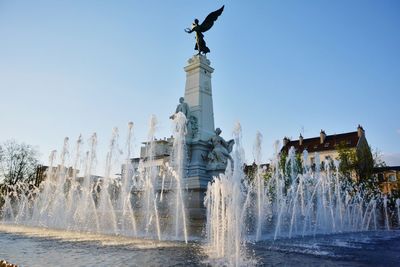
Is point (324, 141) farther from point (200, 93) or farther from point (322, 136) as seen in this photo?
point (200, 93)

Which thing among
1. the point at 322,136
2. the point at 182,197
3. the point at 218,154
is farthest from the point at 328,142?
the point at 182,197

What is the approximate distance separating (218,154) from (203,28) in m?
8.47

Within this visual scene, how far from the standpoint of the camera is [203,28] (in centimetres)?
1945

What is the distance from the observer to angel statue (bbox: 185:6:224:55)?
754 inches

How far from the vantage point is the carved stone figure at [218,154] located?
15691 millimetres

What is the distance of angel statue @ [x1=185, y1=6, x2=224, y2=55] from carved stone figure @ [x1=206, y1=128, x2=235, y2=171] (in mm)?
5849

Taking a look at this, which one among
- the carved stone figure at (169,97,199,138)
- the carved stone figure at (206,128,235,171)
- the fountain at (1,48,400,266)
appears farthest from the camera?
the carved stone figure at (169,97,199,138)

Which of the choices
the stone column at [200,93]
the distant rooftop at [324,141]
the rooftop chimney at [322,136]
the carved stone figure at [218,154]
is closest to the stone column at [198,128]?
the stone column at [200,93]

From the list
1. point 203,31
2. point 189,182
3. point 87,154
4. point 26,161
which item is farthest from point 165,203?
point 26,161

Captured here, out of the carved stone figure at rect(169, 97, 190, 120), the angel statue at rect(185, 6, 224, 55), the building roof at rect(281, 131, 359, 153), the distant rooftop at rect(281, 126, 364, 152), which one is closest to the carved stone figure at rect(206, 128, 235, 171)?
the carved stone figure at rect(169, 97, 190, 120)

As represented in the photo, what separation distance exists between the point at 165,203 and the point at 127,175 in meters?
2.87

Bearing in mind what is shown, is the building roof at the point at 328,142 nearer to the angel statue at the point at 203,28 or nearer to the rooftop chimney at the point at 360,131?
the rooftop chimney at the point at 360,131

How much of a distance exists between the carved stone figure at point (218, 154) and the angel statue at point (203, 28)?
5.85 metres

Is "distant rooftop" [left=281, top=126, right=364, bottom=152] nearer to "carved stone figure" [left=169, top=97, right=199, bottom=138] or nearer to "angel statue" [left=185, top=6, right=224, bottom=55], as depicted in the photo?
"angel statue" [left=185, top=6, right=224, bottom=55]
